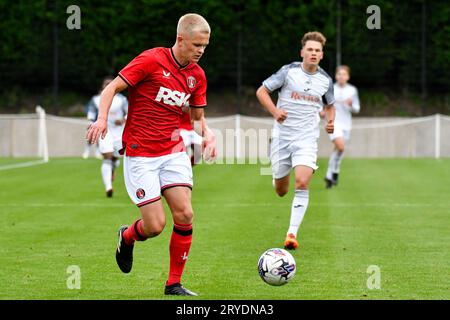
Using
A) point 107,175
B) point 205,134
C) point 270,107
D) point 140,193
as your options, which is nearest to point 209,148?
point 205,134

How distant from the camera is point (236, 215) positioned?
14008mm

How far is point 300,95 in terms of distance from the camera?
1147 centimetres

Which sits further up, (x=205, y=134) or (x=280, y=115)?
(x=280, y=115)

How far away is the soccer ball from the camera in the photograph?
8133mm

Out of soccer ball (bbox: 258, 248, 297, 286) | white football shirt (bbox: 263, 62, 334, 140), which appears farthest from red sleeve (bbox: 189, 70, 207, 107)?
white football shirt (bbox: 263, 62, 334, 140)

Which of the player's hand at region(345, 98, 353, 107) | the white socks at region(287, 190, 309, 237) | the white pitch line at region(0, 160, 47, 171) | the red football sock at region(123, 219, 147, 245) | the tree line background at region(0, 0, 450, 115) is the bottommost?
the red football sock at region(123, 219, 147, 245)

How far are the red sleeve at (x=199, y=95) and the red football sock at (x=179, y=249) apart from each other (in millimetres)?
1082

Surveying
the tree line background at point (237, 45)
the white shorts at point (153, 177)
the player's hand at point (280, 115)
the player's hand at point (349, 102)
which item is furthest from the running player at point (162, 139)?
the tree line background at point (237, 45)

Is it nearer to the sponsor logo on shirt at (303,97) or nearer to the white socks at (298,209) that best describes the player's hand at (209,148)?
the white socks at (298,209)

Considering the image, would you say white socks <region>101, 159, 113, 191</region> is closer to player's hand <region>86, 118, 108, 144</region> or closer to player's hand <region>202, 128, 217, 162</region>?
player's hand <region>202, 128, 217, 162</region>

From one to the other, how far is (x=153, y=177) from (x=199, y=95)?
2.77ft

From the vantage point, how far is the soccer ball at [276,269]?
320 inches

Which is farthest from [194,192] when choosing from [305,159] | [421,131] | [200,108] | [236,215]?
[421,131]

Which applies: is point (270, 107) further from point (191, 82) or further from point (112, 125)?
point (112, 125)
